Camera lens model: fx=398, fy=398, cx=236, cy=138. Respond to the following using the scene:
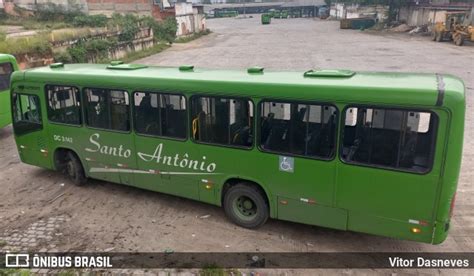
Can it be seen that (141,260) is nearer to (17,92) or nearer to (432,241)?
(432,241)

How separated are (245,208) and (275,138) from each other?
160cm

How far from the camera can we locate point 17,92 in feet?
31.9

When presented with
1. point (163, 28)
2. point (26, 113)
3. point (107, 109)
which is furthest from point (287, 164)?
point (163, 28)

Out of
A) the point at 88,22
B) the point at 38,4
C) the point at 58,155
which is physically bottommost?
the point at 58,155

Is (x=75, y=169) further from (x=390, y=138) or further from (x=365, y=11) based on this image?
(x=365, y=11)

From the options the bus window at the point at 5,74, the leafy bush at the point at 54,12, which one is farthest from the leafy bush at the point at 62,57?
the leafy bush at the point at 54,12

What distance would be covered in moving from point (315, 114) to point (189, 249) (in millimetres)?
3161

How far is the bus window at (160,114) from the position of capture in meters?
7.57

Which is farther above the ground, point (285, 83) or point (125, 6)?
point (125, 6)

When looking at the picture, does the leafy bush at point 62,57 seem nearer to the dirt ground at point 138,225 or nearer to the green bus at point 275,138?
the dirt ground at point 138,225

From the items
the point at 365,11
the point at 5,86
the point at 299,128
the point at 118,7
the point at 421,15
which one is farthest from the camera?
the point at 365,11

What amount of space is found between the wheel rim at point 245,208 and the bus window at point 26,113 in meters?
5.36

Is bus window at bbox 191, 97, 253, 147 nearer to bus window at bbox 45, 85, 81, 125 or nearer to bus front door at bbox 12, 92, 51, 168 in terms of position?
bus window at bbox 45, 85, 81, 125

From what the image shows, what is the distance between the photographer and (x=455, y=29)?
36656 millimetres
